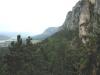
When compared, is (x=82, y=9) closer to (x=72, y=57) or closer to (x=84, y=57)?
(x=84, y=57)

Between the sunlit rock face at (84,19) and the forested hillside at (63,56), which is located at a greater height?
the sunlit rock face at (84,19)

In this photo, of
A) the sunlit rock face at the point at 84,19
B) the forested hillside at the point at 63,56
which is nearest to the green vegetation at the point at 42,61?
the forested hillside at the point at 63,56

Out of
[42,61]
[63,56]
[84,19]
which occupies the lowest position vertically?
[42,61]

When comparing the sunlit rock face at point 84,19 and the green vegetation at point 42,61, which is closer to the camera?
the green vegetation at point 42,61

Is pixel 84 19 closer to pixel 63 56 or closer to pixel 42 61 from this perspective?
pixel 42 61

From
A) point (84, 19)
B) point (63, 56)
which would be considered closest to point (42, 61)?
point (63, 56)

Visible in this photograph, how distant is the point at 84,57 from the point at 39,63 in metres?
29.4

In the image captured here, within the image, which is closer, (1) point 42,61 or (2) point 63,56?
(1) point 42,61

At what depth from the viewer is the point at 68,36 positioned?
490 feet

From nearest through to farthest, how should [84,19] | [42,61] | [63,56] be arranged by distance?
[84,19], [42,61], [63,56]

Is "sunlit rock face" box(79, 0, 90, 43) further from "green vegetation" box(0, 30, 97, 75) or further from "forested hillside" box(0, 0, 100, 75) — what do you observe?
"green vegetation" box(0, 30, 97, 75)

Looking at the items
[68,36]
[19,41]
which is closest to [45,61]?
[19,41]

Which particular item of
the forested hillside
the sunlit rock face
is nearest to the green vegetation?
the forested hillside

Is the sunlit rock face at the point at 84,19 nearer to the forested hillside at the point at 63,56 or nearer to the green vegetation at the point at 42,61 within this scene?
the forested hillside at the point at 63,56
